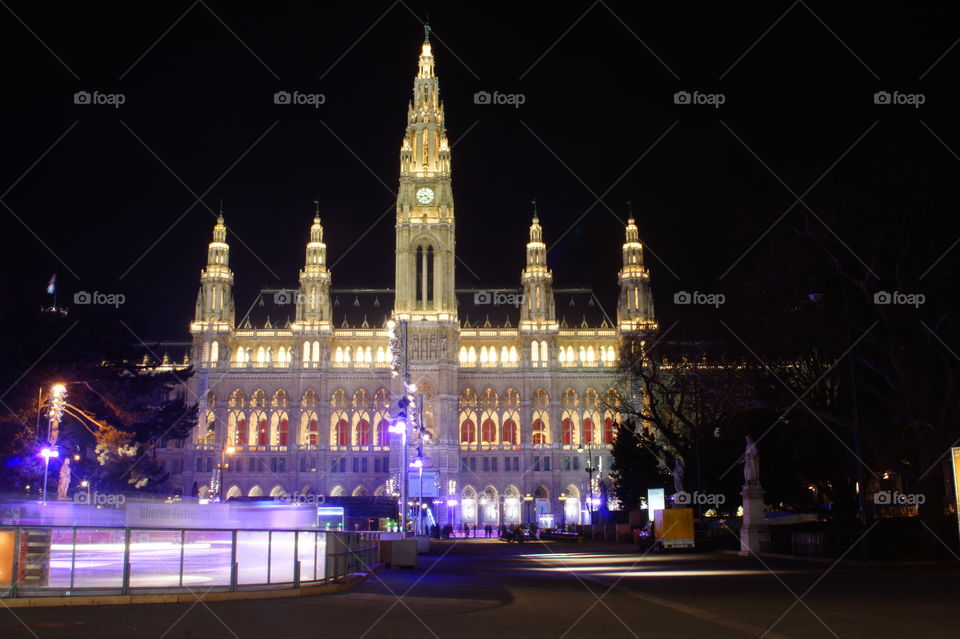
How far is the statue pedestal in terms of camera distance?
3422 cm

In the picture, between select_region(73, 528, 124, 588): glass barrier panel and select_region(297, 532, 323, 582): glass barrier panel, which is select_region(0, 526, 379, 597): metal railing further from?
select_region(297, 532, 323, 582): glass barrier panel

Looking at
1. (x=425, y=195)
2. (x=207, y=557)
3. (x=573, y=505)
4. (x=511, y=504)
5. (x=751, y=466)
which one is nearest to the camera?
(x=207, y=557)

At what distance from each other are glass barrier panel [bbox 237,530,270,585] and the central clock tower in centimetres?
8117

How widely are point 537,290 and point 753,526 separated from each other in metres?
72.4

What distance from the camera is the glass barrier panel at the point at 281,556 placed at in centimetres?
1761

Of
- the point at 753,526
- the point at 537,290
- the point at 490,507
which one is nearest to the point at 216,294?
the point at 537,290

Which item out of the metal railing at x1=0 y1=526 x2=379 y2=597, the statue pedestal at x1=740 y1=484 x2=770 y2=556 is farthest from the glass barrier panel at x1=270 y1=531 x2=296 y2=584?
the statue pedestal at x1=740 y1=484 x2=770 y2=556

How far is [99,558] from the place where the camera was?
15570 mm

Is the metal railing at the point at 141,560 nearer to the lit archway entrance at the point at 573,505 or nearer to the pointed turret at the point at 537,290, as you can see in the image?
the lit archway entrance at the point at 573,505

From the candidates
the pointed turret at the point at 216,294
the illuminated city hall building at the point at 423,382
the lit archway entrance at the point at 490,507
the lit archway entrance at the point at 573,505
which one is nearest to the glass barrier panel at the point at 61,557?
the illuminated city hall building at the point at 423,382

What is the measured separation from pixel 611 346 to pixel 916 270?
3071 inches

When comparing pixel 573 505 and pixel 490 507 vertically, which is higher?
pixel 573 505

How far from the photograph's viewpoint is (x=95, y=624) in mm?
12805

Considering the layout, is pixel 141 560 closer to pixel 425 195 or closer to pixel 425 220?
pixel 425 220
